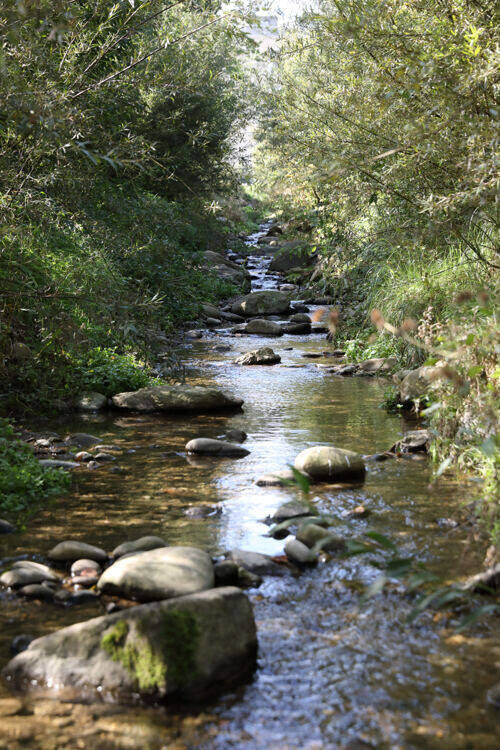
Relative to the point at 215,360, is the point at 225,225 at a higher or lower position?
higher

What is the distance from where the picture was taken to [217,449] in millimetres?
6465

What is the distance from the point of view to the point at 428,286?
9070mm

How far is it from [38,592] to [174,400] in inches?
178

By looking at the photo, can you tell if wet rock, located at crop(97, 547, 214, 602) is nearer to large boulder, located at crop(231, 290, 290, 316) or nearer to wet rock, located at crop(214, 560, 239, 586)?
wet rock, located at crop(214, 560, 239, 586)

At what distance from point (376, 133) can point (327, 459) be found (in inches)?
149

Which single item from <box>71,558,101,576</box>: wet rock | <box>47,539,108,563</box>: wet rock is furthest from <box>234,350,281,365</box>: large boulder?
<box>71,558,101,576</box>: wet rock

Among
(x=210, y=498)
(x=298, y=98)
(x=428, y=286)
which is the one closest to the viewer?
(x=210, y=498)

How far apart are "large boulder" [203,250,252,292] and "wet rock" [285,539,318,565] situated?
15530 mm

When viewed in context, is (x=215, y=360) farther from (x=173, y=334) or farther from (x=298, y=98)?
(x=298, y=98)

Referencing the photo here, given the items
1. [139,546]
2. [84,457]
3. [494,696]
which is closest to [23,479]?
[84,457]

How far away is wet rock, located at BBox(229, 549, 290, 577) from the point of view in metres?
4.04

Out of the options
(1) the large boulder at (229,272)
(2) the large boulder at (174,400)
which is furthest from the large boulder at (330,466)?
(1) the large boulder at (229,272)

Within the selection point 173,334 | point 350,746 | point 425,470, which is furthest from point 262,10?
point 173,334

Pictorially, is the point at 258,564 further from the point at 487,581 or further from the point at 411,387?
the point at 411,387
